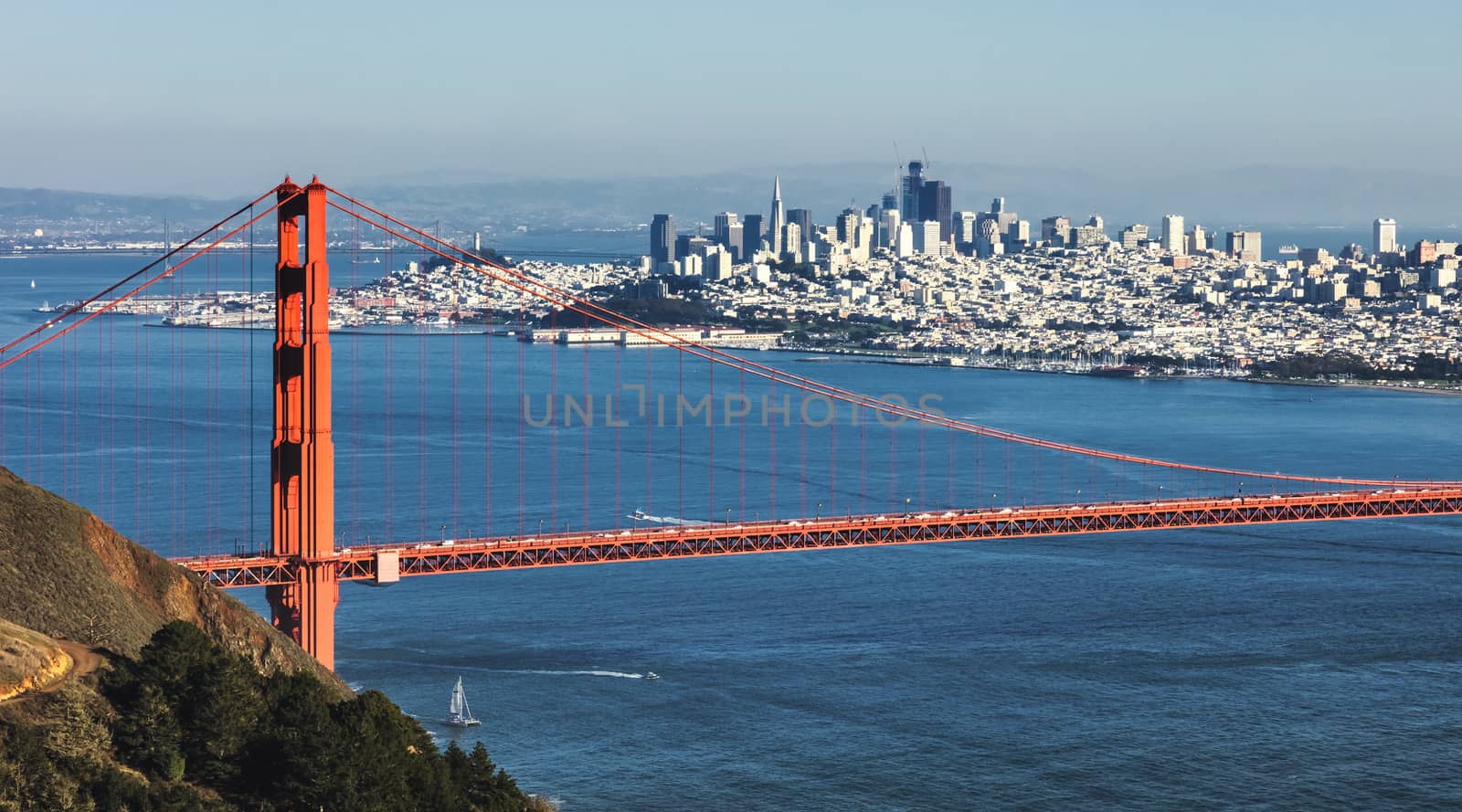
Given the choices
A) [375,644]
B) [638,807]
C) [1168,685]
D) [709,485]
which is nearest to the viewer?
[638,807]

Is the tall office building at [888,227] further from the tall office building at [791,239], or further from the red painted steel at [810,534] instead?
the red painted steel at [810,534]

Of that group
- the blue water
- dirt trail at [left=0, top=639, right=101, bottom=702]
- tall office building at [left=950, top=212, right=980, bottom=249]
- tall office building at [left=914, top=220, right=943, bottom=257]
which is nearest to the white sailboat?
the blue water

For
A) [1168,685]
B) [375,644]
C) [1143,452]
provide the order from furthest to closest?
[1143,452]
[375,644]
[1168,685]

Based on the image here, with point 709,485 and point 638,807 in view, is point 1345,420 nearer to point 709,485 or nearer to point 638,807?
point 709,485

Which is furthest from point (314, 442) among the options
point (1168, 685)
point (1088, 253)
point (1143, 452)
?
point (1088, 253)

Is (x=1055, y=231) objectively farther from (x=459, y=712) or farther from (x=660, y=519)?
(x=459, y=712)

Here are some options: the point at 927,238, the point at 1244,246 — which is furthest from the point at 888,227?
the point at 1244,246
